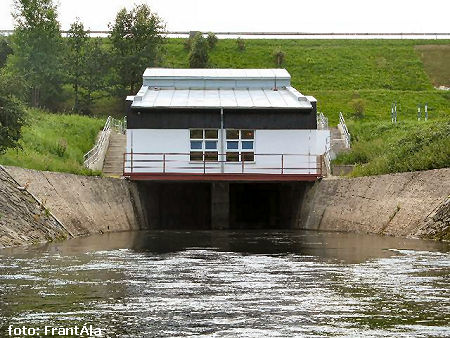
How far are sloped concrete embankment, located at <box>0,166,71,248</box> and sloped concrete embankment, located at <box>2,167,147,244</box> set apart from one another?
0.37 m

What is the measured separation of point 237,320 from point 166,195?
38.0 m

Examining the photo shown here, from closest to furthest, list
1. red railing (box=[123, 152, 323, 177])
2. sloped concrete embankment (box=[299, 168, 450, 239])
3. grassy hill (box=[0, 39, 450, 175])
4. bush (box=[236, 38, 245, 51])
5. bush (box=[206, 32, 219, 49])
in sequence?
sloped concrete embankment (box=[299, 168, 450, 239]) → grassy hill (box=[0, 39, 450, 175]) → red railing (box=[123, 152, 323, 177]) → bush (box=[206, 32, 219, 49]) → bush (box=[236, 38, 245, 51])

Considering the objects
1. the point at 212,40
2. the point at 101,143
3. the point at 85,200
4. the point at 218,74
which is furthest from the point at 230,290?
the point at 212,40

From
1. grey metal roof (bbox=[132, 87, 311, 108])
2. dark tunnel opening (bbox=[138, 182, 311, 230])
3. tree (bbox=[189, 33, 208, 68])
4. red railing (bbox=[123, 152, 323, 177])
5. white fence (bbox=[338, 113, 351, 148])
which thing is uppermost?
tree (bbox=[189, 33, 208, 68])

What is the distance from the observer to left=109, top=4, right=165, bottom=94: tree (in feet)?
250

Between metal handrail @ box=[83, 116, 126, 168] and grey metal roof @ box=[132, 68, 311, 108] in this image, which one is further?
metal handrail @ box=[83, 116, 126, 168]

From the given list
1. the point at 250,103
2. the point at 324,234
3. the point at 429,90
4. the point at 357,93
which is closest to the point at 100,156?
the point at 250,103

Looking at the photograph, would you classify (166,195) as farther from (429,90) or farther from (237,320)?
(429,90)

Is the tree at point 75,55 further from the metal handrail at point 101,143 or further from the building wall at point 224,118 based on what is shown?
the building wall at point 224,118

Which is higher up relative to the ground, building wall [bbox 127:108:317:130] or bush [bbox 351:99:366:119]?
bush [bbox 351:99:366:119]

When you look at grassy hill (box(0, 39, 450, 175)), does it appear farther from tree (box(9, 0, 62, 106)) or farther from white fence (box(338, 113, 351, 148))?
tree (box(9, 0, 62, 106))

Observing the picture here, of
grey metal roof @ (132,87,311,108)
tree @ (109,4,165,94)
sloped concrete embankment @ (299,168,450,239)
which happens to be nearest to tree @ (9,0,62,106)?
tree @ (109,4,165,94)

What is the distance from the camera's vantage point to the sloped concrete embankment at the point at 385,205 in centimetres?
3322

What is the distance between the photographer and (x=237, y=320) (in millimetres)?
14773
